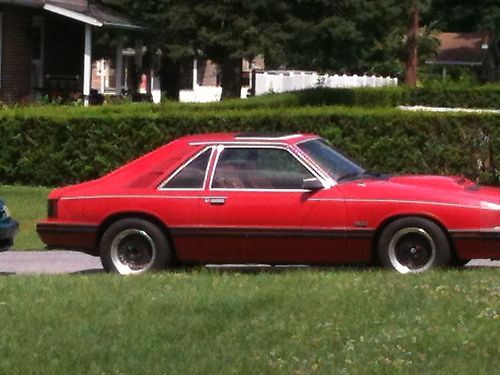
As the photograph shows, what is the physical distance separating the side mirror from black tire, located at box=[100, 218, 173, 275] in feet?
4.92

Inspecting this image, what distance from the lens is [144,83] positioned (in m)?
51.0

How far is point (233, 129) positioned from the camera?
77.1 ft

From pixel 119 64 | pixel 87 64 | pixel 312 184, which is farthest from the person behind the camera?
pixel 119 64

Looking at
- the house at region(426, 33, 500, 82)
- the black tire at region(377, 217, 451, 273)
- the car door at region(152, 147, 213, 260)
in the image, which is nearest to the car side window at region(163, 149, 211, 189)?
the car door at region(152, 147, 213, 260)

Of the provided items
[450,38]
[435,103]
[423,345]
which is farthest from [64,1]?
[450,38]

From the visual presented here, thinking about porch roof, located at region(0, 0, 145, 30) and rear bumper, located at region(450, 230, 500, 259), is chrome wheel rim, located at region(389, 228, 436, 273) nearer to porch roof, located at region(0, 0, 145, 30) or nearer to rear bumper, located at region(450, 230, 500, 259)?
rear bumper, located at region(450, 230, 500, 259)

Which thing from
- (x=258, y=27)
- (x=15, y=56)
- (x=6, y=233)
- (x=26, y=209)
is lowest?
(x=26, y=209)

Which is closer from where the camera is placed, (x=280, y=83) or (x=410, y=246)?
(x=410, y=246)

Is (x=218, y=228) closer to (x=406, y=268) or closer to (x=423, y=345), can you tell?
(x=406, y=268)

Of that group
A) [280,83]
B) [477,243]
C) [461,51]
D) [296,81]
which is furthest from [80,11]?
[461,51]

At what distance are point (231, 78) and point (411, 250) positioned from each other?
29533mm

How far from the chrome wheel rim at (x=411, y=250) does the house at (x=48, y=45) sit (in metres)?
21.1

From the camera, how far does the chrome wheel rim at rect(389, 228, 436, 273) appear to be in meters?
13.0

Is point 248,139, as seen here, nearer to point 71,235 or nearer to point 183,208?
point 183,208
